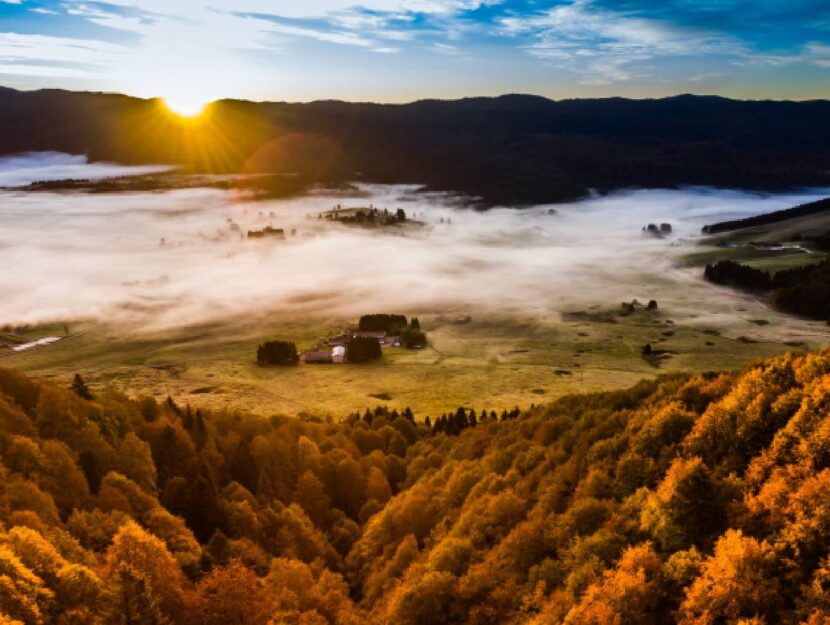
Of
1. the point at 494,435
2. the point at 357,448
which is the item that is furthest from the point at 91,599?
the point at 357,448

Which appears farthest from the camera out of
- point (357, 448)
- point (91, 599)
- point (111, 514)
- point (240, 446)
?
point (357, 448)

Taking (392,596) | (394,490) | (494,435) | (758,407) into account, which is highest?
(758,407)

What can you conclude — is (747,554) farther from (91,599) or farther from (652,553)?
(91,599)

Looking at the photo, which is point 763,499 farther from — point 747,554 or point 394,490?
point 394,490

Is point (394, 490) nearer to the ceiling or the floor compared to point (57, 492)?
nearer to the floor

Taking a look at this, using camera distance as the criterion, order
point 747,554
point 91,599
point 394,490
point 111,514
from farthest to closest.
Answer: point 394,490, point 111,514, point 91,599, point 747,554

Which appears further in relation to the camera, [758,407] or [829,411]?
[758,407]
